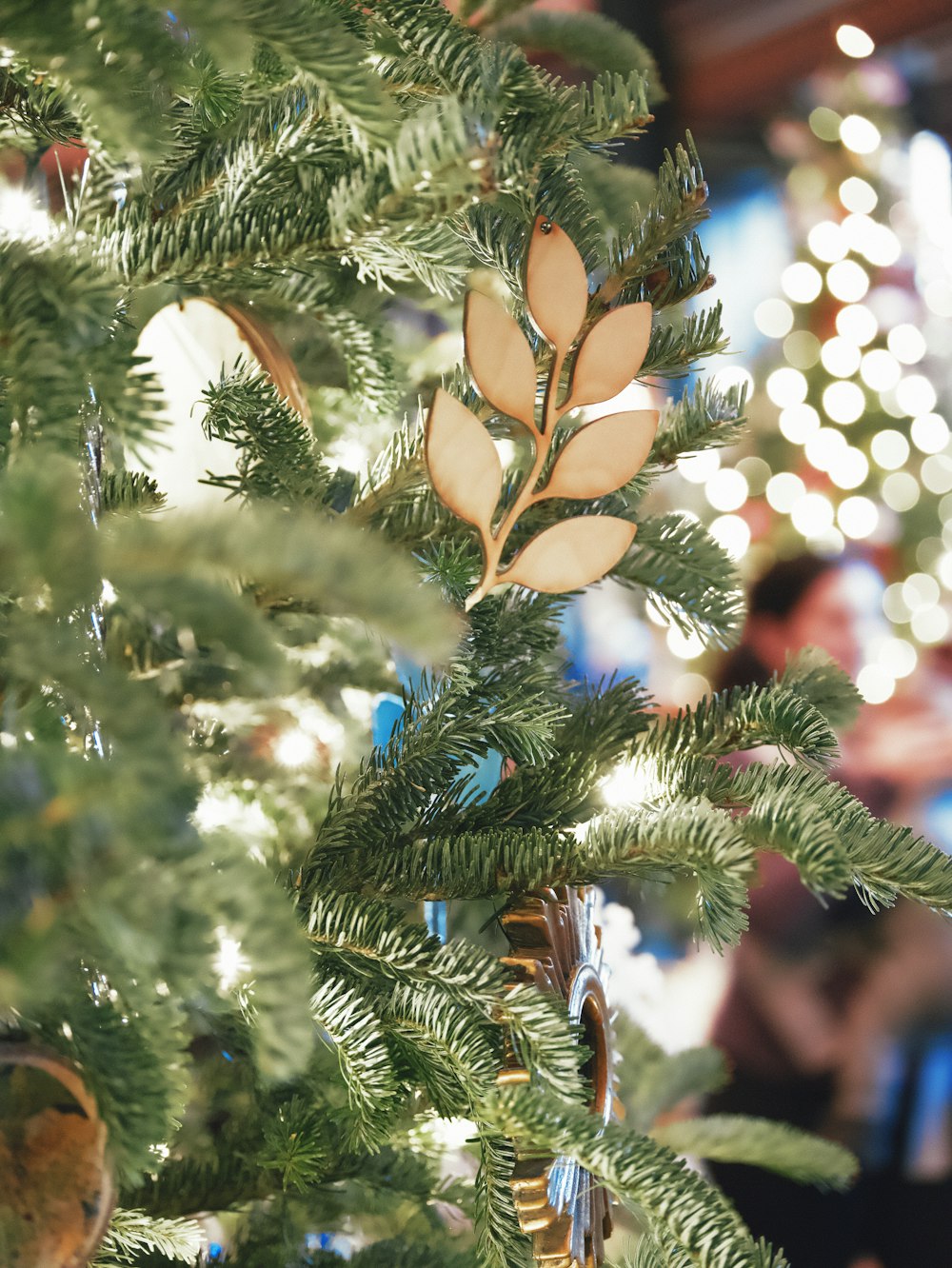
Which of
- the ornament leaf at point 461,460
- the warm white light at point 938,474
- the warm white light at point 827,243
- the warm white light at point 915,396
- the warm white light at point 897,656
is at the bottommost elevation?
the warm white light at point 897,656

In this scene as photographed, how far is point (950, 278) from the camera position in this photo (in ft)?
3.99

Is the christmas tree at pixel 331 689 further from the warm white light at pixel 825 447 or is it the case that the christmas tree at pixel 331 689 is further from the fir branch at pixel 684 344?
the warm white light at pixel 825 447

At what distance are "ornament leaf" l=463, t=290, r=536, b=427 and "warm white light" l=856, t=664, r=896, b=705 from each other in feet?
2.95

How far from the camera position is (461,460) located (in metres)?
0.38

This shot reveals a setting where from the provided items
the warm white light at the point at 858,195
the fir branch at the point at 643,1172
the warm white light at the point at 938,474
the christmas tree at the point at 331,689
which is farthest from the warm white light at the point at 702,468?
the fir branch at the point at 643,1172

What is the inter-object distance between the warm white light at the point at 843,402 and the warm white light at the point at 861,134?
281mm

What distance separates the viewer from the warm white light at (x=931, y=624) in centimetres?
117

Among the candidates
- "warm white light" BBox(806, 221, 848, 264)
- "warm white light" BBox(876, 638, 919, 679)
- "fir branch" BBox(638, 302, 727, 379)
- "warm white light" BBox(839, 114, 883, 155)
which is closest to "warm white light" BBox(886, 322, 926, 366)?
"warm white light" BBox(806, 221, 848, 264)

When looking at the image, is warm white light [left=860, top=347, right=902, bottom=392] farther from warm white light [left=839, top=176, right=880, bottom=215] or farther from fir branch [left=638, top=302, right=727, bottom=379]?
fir branch [left=638, top=302, right=727, bottom=379]

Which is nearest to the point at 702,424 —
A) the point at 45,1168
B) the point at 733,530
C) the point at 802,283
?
→ the point at 45,1168

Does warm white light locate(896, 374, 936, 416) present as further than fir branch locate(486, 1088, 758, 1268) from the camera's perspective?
Yes

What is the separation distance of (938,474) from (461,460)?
96 cm

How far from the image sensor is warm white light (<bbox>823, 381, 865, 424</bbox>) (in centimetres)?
119

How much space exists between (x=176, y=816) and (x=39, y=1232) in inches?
5.5
